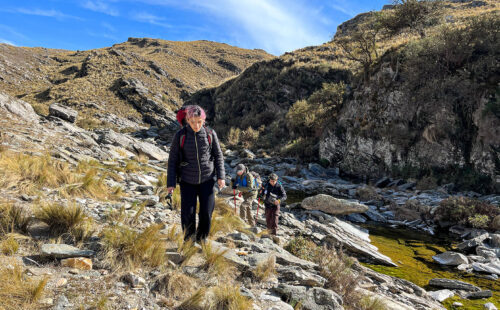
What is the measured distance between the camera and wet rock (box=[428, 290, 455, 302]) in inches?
188

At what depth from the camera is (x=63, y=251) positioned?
3031 mm

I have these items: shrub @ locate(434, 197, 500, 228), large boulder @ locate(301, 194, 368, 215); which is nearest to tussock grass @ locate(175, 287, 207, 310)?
large boulder @ locate(301, 194, 368, 215)

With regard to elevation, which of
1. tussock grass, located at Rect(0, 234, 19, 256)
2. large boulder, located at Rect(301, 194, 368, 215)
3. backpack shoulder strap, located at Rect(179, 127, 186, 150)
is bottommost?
large boulder, located at Rect(301, 194, 368, 215)

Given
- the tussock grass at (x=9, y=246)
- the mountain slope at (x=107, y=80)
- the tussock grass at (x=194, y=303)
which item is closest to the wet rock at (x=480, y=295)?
the tussock grass at (x=194, y=303)

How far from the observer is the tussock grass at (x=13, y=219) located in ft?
10.9

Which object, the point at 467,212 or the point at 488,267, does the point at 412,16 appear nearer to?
the point at 467,212

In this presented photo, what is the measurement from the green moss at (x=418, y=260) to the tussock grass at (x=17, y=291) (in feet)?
19.4

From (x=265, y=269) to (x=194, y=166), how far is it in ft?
5.66

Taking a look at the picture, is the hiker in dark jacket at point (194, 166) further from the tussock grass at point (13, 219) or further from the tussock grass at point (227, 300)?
the tussock grass at point (13, 219)

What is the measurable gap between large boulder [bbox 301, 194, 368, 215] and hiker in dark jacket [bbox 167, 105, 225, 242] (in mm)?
7537

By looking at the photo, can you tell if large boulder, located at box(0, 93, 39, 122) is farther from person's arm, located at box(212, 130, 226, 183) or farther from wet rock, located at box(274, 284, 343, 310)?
wet rock, located at box(274, 284, 343, 310)

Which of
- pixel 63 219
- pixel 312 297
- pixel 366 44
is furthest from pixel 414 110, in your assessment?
pixel 63 219

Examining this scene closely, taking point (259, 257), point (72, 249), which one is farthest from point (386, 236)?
point (72, 249)

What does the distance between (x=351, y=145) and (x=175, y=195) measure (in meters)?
16.9
